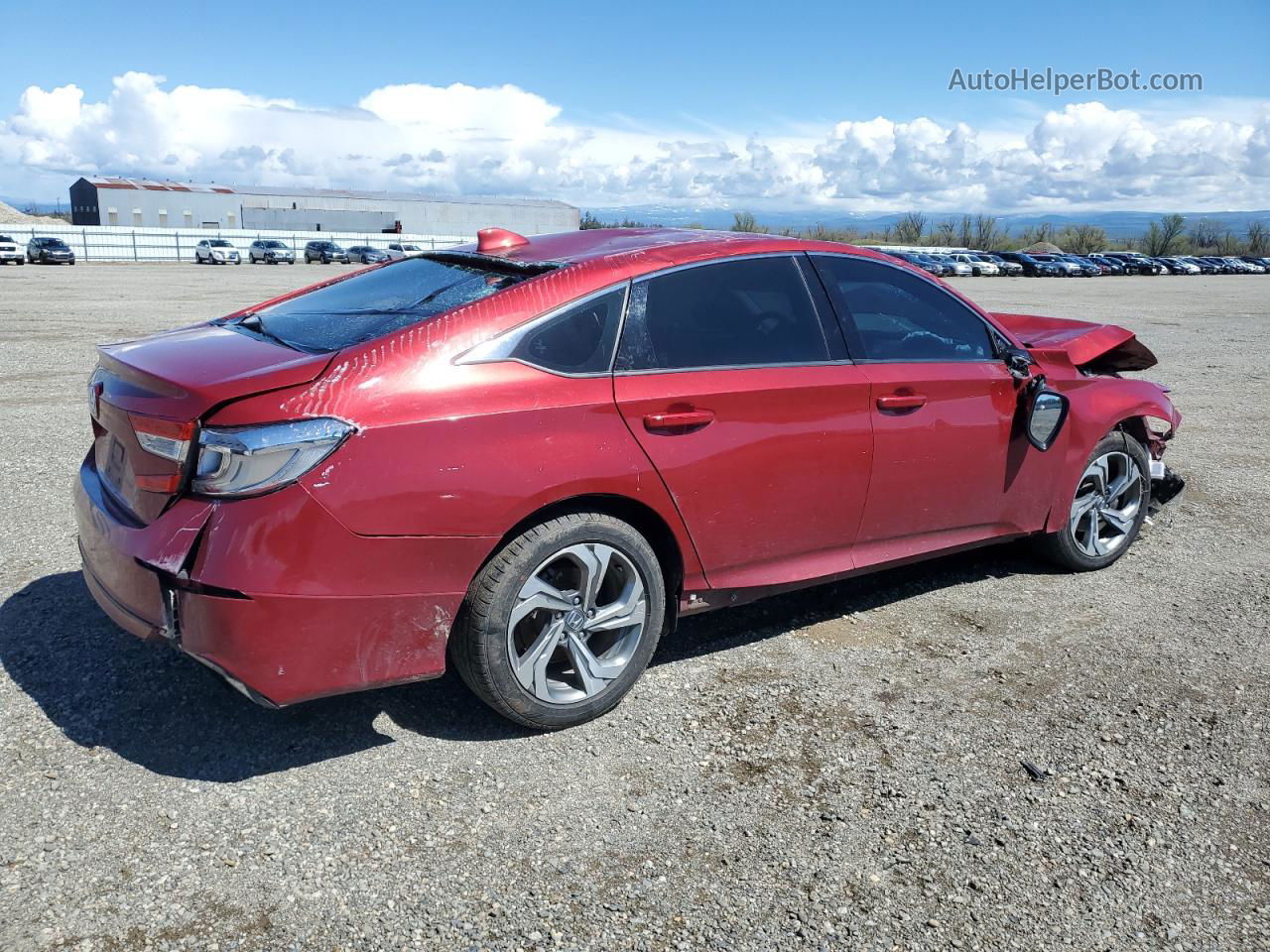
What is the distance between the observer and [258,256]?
54438mm

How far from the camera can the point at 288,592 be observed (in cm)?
288

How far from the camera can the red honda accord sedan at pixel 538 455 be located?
9.60 feet

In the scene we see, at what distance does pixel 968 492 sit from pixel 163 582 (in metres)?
3.16

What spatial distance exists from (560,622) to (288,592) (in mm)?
895

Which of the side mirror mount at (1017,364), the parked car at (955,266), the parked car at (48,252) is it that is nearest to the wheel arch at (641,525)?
the side mirror mount at (1017,364)

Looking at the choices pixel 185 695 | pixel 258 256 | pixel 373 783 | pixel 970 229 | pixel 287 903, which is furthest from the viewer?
pixel 970 229

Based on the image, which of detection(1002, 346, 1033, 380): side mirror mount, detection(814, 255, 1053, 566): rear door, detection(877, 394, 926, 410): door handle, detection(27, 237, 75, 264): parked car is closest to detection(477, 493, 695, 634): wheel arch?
detection(814, 255, 1053, 566): rear door

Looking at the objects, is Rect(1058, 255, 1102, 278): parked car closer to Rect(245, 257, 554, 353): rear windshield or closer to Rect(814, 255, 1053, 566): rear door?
Rect(814, 255, 1053, 566): rear door

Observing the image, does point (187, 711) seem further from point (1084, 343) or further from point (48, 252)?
point (48, 252)

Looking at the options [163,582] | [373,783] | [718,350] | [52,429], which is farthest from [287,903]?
[52,429]

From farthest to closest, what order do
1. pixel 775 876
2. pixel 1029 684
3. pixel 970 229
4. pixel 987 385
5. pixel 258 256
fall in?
1. pixel 970 229
2. pixel 258 256
3. pixel 987 385
4. pixel 1029 684
5. pixel 775 876

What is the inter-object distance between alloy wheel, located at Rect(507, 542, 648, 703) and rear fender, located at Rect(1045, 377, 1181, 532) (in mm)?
2427

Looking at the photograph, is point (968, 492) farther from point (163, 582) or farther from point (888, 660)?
point (163, 582)

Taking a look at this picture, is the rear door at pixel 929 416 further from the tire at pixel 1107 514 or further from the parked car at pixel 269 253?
the parked car at pixel 269 253
